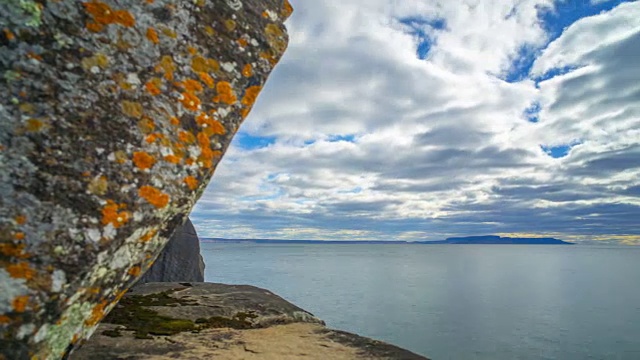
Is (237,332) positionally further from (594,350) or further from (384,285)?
(384,285)

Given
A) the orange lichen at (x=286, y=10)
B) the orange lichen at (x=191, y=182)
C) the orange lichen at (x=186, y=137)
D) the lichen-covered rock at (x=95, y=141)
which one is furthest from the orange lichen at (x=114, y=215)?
the orange lichen at (x=286, y=10)

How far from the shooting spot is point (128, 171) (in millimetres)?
3375

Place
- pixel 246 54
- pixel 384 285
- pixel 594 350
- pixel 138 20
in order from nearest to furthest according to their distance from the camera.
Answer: pixel 138 20 < pixel 246 54 < pixel 594 350 < pixel 384 285

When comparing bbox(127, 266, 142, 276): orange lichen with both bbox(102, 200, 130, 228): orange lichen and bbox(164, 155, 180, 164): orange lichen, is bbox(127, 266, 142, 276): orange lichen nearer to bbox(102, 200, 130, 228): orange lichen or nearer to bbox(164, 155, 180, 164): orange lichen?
bbox(102, 200, 130, 228): orange lichen

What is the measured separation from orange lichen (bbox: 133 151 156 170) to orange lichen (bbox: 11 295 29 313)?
4.13 feet

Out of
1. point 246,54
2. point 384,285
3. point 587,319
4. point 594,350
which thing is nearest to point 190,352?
point 246,54

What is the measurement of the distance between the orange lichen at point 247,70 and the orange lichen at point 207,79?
394 millimetres

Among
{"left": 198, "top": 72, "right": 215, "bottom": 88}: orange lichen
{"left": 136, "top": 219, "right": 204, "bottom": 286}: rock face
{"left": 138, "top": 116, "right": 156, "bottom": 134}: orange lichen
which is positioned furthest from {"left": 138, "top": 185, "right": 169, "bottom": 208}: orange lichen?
{"left": 136, "top": 219, "right": 204, "bottom": 286}: rock face

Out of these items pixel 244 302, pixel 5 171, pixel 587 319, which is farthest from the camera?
pixel 587 319

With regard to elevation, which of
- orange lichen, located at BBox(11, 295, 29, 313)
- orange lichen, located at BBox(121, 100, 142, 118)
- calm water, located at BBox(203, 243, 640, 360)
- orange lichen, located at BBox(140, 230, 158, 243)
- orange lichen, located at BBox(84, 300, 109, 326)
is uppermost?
orange lichen, located at BBox(121, 100, 142, 118)

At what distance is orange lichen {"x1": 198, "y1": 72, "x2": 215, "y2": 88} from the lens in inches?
158

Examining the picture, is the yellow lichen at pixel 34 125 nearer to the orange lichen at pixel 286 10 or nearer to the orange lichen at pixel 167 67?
the orange lichen at pixel 167 67

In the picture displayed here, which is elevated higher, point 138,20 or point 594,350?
point 138,20

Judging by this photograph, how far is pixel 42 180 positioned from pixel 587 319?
145 ft
